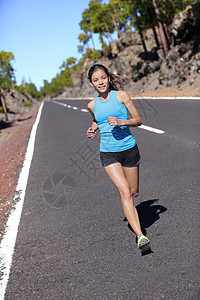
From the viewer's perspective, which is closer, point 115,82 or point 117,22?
point 115,82

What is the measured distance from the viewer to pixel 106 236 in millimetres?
3684

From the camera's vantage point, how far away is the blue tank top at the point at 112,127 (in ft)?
11.0

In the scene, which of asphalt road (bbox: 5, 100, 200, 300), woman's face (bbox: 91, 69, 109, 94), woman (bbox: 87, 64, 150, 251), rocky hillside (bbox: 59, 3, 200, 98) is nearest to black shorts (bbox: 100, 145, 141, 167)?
woman (bbox: 87, 64, 150, 251)

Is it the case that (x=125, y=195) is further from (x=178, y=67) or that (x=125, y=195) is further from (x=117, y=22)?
(x=117, y=22)

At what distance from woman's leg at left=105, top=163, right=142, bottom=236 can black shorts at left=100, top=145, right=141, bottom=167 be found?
0.06 meters

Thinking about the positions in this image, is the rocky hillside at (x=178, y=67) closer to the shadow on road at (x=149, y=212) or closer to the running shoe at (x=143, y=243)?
the shadow on road at (x=149, y=212)

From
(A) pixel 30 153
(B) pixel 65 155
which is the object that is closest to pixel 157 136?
(B) pixel 65 155

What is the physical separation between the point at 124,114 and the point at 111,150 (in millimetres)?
452

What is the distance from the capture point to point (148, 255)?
10.2 feet

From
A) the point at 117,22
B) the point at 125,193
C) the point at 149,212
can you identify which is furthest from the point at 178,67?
the point at 117,22

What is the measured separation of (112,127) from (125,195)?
0.80 m

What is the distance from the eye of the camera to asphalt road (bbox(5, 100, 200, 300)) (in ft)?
9.02

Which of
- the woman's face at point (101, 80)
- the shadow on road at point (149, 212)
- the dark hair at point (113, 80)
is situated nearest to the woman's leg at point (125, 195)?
the shadow on road at point (149, 212)

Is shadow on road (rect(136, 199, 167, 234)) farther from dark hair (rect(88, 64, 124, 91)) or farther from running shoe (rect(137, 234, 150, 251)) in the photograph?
dark hair (rect(88, 64, 124, 91))
